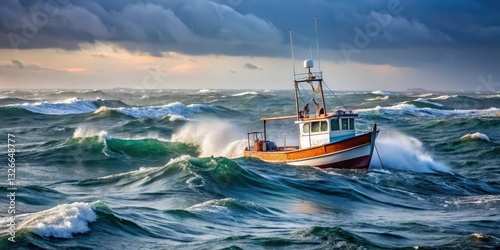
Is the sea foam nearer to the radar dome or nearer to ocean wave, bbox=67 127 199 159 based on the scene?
the radar dome

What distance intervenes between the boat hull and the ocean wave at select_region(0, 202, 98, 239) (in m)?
15.2

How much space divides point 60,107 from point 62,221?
6200cm

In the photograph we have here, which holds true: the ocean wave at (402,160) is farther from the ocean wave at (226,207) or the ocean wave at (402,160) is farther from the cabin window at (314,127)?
the ocean wave at (226,207)

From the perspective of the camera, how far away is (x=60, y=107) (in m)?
74.8

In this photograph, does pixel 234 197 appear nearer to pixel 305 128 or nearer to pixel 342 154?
pixel 342 154

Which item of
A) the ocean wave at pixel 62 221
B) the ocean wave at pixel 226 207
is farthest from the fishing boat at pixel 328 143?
the ocean wave at pixel 62 221

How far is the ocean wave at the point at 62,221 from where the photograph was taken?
14.4 metres

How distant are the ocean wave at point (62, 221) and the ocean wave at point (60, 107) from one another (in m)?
55.2

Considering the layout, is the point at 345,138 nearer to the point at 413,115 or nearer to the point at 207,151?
the point at 207,151

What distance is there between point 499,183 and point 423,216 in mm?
9593

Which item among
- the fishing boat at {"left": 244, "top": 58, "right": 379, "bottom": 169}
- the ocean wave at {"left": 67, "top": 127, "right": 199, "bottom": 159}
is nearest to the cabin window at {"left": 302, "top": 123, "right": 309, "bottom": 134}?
the fishing boat at {"left": 244, "top": 58, "right": 379, "bottom": 169}

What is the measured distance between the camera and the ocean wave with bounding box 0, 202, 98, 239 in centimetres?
1441

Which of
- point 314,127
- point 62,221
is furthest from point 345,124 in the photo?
point 62,221

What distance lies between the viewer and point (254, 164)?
1219 inches
